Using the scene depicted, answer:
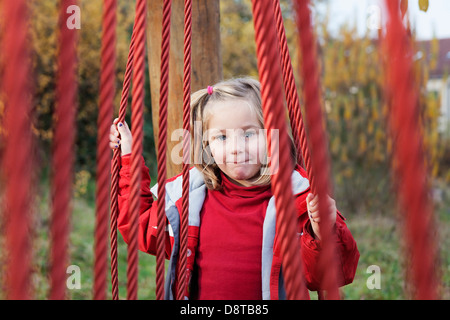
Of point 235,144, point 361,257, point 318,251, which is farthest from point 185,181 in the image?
point 361,257

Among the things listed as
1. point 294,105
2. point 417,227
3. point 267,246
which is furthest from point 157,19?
point 417,227

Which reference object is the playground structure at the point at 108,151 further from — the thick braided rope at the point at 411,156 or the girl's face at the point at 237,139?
the girl's face at the point at 237,139

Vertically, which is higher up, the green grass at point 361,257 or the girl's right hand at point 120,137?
the girl's right hand at point 120,137

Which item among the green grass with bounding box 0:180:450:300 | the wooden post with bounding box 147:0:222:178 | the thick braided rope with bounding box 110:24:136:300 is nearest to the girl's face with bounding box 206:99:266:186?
the thick braided rope with bounding box 110:24:136:300

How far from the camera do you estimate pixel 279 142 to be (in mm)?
496

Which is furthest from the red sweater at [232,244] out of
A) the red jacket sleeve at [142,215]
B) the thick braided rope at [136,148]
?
the thick braided rope at [136,148]

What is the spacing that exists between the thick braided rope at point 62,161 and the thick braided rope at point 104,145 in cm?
4

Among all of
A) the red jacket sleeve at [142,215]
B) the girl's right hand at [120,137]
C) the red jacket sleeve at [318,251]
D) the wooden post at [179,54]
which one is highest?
the wooden post at [179,54]

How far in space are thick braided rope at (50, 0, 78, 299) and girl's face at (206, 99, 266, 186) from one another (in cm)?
58

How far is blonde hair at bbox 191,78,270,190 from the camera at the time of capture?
111cm

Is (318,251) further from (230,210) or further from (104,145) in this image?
(104,145)

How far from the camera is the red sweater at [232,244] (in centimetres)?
108

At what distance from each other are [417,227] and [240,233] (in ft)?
2.38

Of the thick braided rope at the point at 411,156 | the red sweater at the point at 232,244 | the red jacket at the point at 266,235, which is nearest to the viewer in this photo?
the thick braided rope at the point at 411,156
